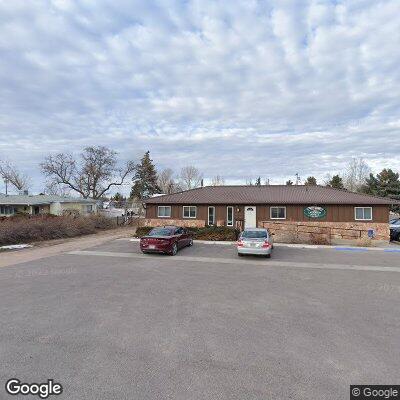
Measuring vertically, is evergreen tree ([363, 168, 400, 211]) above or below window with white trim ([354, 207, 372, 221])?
above

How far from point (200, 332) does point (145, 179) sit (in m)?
58.9

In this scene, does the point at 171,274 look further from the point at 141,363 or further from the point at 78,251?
the point at 78,251

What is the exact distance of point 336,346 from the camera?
5816 mm

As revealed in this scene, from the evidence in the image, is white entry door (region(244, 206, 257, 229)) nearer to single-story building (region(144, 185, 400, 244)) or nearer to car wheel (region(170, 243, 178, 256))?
single-story building (region(144, 185, 400, 244))

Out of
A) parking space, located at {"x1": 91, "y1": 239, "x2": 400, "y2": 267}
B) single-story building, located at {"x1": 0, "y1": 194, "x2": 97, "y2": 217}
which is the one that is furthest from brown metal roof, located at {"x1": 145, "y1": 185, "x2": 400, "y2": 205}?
single-story building, located at {"x1": 0, "y1": 194, "x2": 97, "y2": 217}

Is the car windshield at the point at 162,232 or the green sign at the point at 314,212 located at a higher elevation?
the green sign at the point at 314,212

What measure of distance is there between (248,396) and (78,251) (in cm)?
1678

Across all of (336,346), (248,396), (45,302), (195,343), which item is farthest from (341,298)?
(45,302)

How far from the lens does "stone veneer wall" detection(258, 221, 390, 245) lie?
24.5 m

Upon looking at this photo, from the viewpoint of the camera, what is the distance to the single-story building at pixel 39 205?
4138 centimetres

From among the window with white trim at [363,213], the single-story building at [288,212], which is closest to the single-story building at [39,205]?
the single-story building at [288,212]

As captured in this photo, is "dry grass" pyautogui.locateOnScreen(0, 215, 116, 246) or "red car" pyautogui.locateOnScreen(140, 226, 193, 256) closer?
"red car" pyautogui.locateOnScreen(140, 226, 193, 256)

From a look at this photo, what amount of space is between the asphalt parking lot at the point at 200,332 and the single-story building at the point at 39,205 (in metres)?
32.4

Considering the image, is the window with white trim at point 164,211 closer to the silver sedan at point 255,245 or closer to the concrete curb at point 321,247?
the concrete curb at point 321,247
